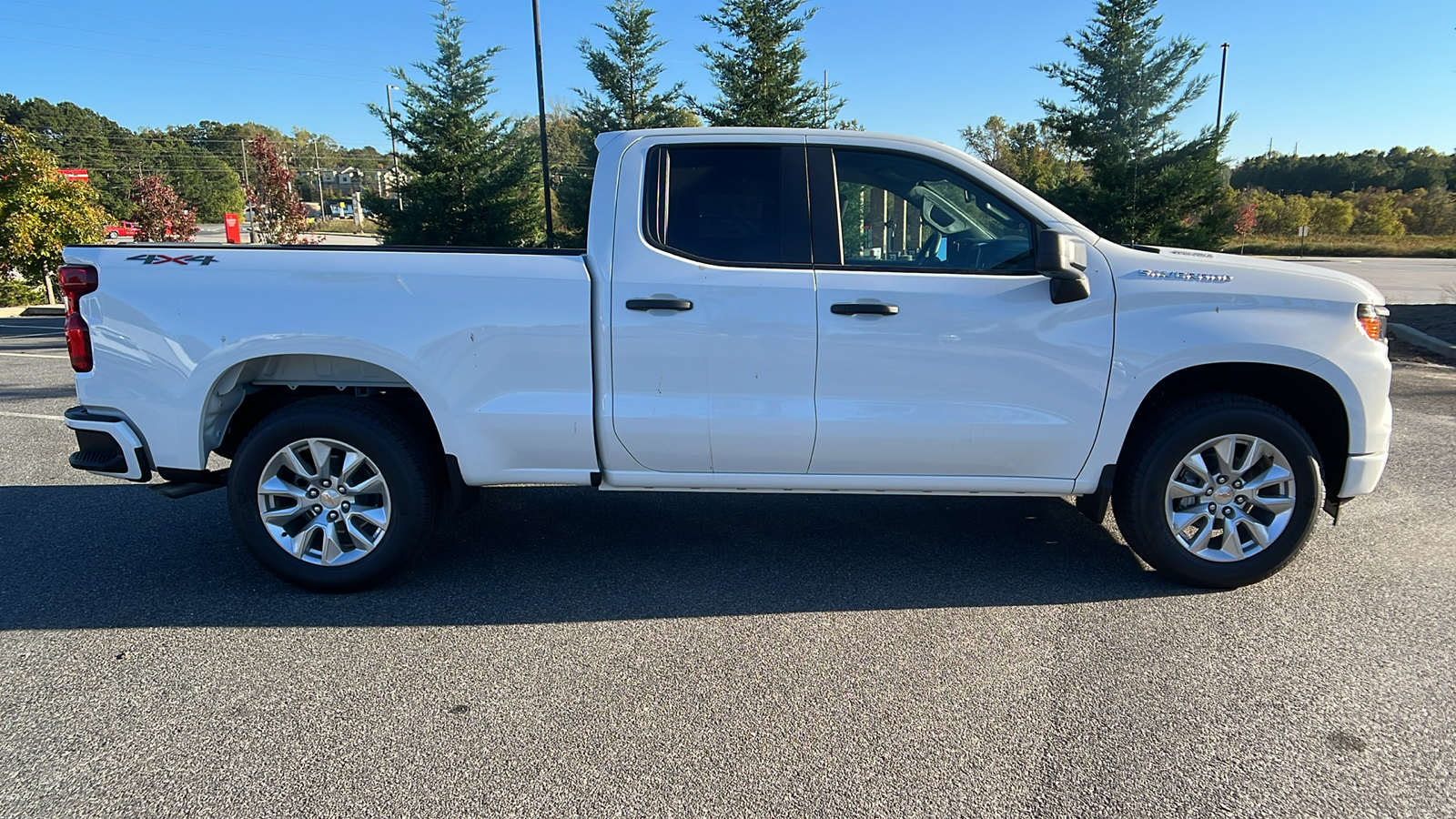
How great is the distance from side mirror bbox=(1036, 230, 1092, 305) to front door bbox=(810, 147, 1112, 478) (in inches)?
2.4

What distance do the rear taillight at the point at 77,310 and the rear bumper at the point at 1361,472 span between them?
5595 mm

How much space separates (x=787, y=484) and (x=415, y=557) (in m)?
1.76

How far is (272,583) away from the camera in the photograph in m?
4.11

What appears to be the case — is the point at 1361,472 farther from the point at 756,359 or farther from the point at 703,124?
the point at 703,124

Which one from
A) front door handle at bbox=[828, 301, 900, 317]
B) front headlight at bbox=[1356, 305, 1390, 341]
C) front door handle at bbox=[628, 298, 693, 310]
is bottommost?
front headlight at bbox=[1356, 305, 1390, 341]

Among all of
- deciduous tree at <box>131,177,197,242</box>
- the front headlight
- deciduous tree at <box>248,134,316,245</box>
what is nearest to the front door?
the front headlight

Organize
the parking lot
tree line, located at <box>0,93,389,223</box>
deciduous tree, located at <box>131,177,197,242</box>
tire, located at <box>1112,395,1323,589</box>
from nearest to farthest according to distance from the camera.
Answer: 1. the parking lot
2. tire, located at <box>1112,395,1323,589</box>
3. deciduous tree, located at <box>131,177,197,242</box>
4. tree line, located at <box>0,93,389,223</box>

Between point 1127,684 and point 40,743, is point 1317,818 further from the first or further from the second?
point 40,743

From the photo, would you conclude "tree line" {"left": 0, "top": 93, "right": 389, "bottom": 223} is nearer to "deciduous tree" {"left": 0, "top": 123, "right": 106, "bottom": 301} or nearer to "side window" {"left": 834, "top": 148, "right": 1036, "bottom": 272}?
"deciduous tree" {"left": 0, "top": 123, "right": 106, "bottom": 301}

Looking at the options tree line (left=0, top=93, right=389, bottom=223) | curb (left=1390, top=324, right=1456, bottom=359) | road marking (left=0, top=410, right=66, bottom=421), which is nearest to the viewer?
road marking (left=0, top=410, right=66, bottom=421)

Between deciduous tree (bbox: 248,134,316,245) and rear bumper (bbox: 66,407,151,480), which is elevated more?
deciduous tree (bbox: 248,134,316,245)

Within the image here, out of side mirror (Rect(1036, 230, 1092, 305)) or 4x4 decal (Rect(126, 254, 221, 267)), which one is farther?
4x4 decal (Rect(126, 254, 221, 267))

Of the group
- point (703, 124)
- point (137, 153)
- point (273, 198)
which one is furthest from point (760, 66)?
point (137, 153)

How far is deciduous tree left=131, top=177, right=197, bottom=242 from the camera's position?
2564 cm
